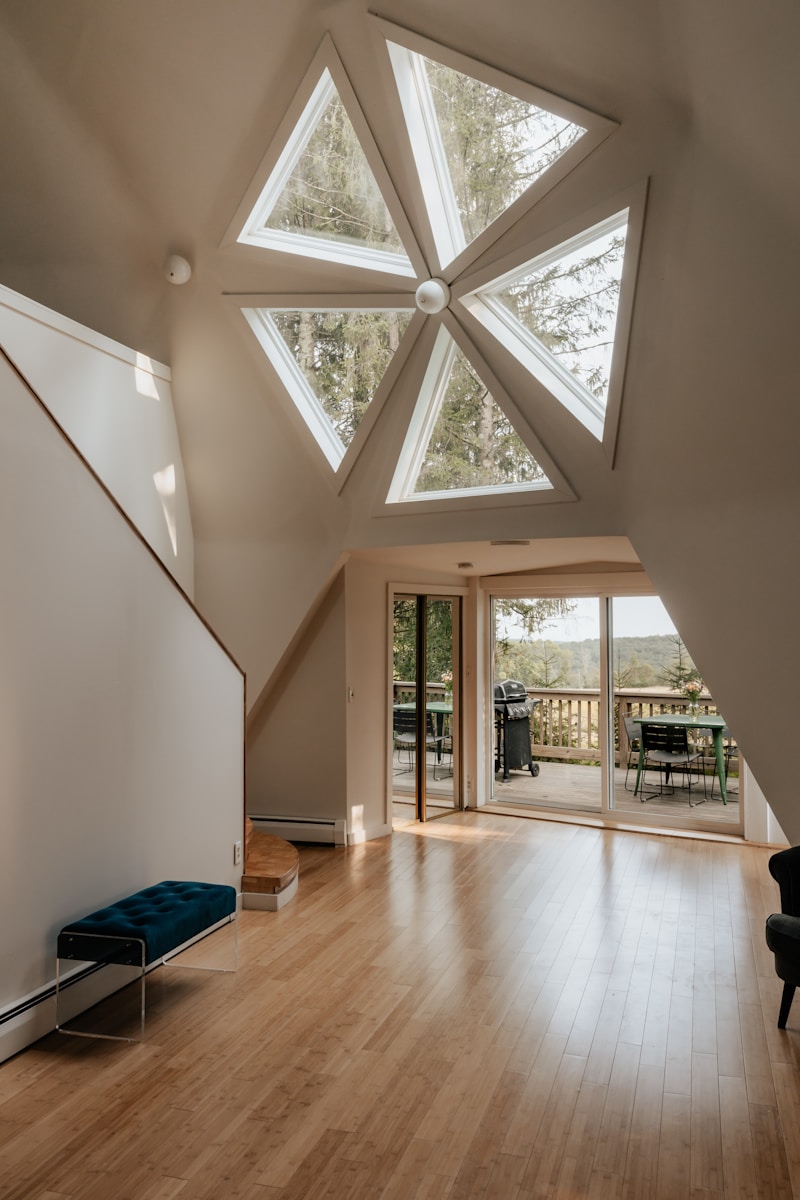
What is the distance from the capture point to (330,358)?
6.77 m

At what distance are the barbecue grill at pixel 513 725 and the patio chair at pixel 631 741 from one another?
3.17 feet

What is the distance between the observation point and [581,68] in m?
4.39

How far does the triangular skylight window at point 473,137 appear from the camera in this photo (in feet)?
16.4

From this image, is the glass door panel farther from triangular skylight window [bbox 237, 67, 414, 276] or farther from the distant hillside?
triangular skylight window [bbox 237, 67, 414, 276]

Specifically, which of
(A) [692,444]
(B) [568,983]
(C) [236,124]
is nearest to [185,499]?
(C) [236,124]

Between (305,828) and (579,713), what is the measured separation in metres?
3.00

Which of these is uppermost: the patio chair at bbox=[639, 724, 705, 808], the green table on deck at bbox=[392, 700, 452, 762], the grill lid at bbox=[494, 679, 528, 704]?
the grill lid at bbox=[494, 679, 528, 704]

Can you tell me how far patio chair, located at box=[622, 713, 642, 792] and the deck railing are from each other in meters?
0.04

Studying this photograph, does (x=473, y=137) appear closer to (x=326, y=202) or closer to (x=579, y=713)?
(x=326, y=202)

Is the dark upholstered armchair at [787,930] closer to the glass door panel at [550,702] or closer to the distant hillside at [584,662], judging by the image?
the distant hillside at [584,662]

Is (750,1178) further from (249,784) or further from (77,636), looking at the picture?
(249,784)

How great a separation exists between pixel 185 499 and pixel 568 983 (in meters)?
4.86

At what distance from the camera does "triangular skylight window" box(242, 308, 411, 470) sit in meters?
6.57

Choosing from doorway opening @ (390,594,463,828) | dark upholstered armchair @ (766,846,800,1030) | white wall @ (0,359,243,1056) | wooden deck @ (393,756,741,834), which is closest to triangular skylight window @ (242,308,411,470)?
doorway opening @ (390,594,463,828)
